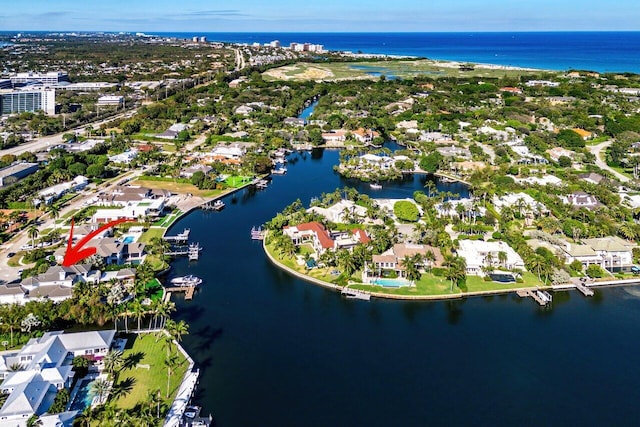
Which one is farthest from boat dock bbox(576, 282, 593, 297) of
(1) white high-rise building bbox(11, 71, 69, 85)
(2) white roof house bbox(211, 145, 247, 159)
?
(1) white high-rise building bbox(11, 71, 69, 85)

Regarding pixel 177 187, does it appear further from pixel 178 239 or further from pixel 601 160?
Result: pixel 601 160

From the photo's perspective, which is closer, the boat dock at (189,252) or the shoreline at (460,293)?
the shoreline at (460,293)

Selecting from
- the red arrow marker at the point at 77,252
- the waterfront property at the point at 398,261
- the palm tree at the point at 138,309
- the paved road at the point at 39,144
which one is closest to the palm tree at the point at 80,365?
the palm tree at the point at 138,309

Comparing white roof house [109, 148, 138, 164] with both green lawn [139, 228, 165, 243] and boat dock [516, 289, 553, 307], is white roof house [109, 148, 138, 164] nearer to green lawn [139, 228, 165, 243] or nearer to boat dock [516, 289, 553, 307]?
green lawn [139, 228, 165, 243]

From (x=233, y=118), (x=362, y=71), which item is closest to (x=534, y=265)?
(x=233, y=118)

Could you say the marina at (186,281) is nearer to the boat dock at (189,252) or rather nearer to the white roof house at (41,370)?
the boat dock at (189,252)

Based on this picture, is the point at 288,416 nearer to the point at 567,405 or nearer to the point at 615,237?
the point at 567,405
